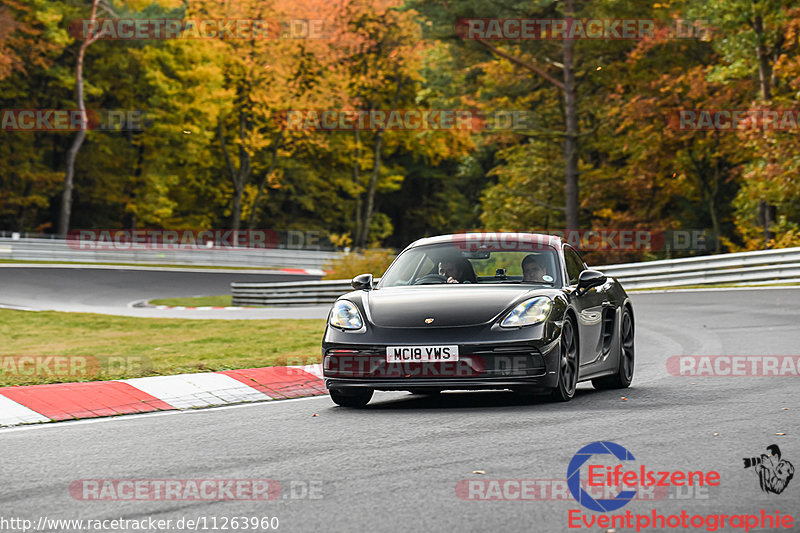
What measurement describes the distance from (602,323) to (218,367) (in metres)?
3.96

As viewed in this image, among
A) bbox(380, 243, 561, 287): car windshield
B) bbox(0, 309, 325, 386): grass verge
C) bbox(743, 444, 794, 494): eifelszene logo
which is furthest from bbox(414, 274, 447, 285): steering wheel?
bbox(743, 444, 794, 494): eifelszene logo

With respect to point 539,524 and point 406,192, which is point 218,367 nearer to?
point 539,524

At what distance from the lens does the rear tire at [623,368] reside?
1138 centimetres

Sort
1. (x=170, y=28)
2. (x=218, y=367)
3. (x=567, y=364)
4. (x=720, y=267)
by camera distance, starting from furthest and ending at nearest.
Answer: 1. (x=170, y=28)
2. (x=720, y=267)
3. (x=218, y=367)
4. (x=567, y=364)

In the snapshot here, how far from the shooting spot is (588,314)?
1081 cm

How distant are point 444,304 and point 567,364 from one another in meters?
1.17

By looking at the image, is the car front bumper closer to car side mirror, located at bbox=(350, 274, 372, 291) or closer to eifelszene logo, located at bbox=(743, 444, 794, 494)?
car side mirror, located at bbox=(350, 274, 372, 291)

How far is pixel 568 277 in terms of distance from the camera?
10.9m

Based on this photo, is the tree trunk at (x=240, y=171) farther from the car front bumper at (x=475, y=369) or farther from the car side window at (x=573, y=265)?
the car front bumper at (x=475, y=369)

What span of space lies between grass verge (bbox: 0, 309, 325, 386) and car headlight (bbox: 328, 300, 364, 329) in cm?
256

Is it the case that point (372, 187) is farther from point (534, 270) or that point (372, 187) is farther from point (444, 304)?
point (444, 304)

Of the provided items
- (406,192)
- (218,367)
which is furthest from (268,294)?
(406,192)

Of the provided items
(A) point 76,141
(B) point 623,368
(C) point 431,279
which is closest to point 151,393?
(C) point 431,279

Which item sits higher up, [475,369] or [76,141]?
[76,141]
